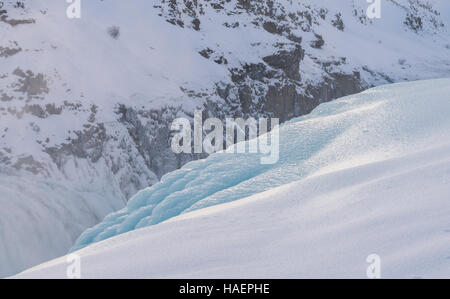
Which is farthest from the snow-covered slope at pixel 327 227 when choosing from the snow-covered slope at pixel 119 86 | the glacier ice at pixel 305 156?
the snow-covered slope at pixel 119 86

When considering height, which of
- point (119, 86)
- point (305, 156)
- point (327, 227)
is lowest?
point (327, 227)

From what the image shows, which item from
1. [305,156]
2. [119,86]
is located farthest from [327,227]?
[119,86]

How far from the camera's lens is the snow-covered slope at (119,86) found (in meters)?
14.7

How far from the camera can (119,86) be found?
57.7ft

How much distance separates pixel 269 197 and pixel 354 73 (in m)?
21.8

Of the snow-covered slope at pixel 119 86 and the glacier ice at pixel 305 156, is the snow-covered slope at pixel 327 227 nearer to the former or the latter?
the glacier ice at pixel 305 156

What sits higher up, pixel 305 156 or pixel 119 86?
pixel 119 86

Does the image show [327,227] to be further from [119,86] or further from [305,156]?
[119,86]

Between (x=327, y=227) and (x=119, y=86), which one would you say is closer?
(x=327, y=227)

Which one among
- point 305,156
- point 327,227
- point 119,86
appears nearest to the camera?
point 327,227

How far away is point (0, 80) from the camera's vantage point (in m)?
15.9

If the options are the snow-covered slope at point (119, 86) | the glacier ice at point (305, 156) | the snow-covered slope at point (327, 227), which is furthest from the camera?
the snow-covered slope at point (119, 86)
